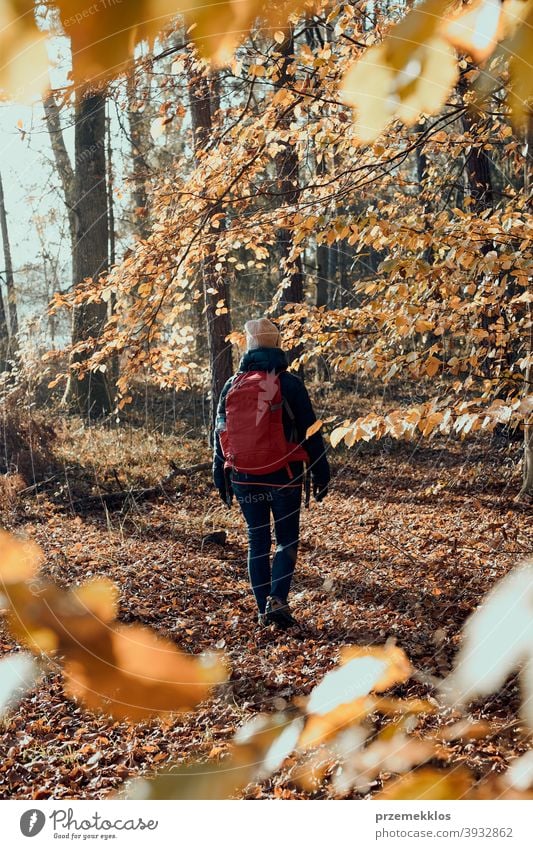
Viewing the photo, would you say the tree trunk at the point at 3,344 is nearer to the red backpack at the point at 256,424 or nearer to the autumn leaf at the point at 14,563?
the autumn leaf at the point at 14,563

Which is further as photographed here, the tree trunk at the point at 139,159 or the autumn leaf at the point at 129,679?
the tree trunk at the point at 139,159

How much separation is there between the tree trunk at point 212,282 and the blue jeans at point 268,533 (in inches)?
48.8

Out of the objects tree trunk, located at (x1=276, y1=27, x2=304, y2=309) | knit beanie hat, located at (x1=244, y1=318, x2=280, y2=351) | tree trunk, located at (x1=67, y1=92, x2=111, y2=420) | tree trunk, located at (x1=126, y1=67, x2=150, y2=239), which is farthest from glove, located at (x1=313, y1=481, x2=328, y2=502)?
tree trunk, located at (x1=126, y1=67, x2=150, y2=239)

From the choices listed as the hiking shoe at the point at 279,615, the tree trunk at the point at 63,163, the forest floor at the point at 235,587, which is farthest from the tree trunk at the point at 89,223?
the hiking shoe at the point at 279,615

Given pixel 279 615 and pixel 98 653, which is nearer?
pixel 98 653

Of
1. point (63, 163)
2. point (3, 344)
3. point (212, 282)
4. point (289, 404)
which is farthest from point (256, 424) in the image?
point (212, 282)

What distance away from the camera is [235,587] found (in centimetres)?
411

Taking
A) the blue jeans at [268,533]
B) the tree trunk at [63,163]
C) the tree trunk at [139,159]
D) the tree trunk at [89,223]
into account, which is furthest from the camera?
the blue jeans at [268,533]

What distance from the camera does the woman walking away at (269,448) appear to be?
3.18 metres

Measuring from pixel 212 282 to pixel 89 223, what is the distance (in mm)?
2864

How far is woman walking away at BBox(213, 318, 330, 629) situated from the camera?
3.18 m

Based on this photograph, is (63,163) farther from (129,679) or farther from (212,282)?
(212,282)

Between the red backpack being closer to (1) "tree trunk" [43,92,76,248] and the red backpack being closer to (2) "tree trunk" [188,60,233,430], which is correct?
(2) "tree trunk" [188,60,233,430]

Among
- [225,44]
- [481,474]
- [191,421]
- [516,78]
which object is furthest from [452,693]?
[191,421]
